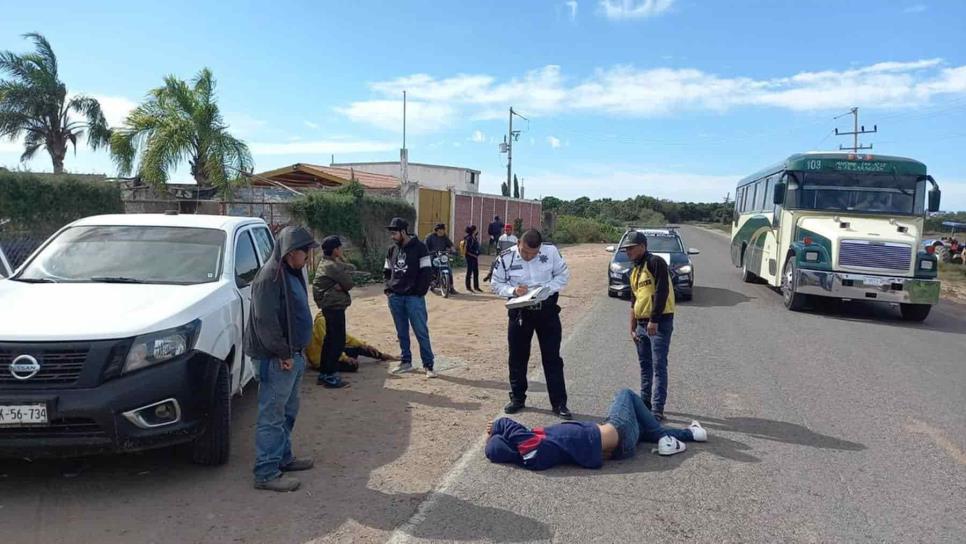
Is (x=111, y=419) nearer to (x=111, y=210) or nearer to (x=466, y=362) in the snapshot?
(x=466, y=362)

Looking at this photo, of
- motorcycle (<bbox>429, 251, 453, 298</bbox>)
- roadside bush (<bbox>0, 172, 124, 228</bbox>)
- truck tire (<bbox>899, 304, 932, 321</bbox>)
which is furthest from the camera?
motorcycle (<bbox>429, 251, 453, 298</bbox>)

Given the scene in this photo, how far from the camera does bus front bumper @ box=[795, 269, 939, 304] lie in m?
12.3

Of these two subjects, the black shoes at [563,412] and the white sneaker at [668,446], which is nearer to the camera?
the white sneaker at [668,446]

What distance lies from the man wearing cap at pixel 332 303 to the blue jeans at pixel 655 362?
10.1 ft

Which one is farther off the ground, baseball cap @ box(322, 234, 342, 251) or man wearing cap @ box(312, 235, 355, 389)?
baseball cap @ box(322, 234, 342, 251)

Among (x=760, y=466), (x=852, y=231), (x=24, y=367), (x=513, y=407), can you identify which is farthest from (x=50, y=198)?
(x=852, y=231)

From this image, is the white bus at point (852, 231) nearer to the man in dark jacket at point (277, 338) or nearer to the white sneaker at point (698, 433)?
the white sneaker at point (698, 433)

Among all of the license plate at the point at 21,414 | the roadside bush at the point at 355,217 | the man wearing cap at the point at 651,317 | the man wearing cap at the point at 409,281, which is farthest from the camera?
the roadside bush at the point at 355,217

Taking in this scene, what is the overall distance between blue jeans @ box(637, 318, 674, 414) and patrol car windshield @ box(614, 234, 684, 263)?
908cm

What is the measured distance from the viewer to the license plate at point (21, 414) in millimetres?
4074

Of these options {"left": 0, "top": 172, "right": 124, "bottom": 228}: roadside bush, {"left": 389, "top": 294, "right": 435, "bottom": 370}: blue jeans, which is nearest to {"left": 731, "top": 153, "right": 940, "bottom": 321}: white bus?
{"left": 389, "top": 294, "right": 435, "bottom": 370}: blue jeans

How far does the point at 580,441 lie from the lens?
498cm

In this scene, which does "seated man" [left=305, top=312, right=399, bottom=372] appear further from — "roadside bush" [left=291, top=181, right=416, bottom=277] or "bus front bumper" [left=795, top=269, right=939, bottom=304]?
"roadside bush" [left=291, top=181, right=416, bottom=277]

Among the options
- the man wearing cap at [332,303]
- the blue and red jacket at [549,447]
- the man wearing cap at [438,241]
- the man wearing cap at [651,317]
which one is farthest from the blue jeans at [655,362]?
the man wearing cap at [438,241]
